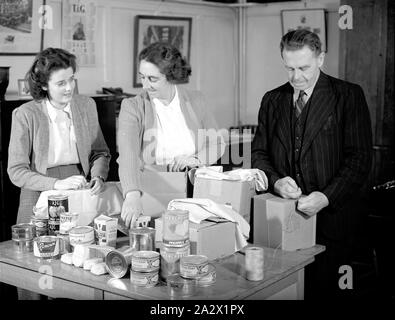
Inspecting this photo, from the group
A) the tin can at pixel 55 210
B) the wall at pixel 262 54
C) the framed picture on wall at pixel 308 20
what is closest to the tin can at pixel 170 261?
the tin can at pixel 55 210

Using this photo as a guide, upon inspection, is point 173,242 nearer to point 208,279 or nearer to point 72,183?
point 208,279

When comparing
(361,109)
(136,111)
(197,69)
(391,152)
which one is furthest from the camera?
(197,69)

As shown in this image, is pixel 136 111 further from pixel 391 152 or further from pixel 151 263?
pixel 391 152

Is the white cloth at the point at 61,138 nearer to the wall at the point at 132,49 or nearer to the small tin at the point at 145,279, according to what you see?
the small tin at the point at 145,279

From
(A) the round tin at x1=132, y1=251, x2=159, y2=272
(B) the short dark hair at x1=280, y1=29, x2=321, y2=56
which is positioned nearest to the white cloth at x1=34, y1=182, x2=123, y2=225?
(A) the round tin at x1=132, y1=251, x2=159, y2=272

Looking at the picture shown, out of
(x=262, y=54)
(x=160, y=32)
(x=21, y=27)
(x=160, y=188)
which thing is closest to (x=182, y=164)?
(x=160, y=188)

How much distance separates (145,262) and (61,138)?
1246 mm

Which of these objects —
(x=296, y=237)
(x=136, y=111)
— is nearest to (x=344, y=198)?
(x=296, y=237)

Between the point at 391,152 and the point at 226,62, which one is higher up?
the point at 226,62

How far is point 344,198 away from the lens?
3.00 m

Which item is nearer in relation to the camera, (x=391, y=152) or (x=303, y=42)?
(x=303, y=42)

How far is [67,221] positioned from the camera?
272cm
